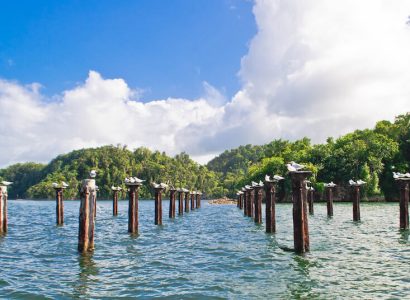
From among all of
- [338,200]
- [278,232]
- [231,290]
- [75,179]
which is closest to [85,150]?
[75,179]

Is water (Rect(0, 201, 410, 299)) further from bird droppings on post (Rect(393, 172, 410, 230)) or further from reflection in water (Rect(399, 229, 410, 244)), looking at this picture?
bird droppings on post (Rect(393, 172, 410, 230))

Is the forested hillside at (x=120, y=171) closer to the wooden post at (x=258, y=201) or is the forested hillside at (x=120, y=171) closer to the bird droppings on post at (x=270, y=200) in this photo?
the wooden post at (x=258, y=201)

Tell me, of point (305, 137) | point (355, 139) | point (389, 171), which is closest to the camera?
point (389, 171)

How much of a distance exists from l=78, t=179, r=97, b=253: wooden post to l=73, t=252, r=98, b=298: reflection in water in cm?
51

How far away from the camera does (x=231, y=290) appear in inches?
482

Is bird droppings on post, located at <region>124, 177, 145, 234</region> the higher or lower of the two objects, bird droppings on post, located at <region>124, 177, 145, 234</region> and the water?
the higher

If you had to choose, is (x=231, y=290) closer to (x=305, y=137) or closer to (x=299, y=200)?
(x=299, y=200)

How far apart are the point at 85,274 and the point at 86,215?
141 inches

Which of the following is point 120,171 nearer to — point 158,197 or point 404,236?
point 158,197

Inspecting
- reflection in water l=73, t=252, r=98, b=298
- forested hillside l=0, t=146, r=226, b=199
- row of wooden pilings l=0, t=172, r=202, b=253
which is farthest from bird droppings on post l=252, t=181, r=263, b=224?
forested hillside l=0, t=146, r=226, b=199

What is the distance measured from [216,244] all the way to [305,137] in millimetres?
97890

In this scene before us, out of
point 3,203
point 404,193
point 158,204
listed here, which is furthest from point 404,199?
point 3,203

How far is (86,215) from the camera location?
57.0 feet

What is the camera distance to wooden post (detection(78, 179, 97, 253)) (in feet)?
57.0
